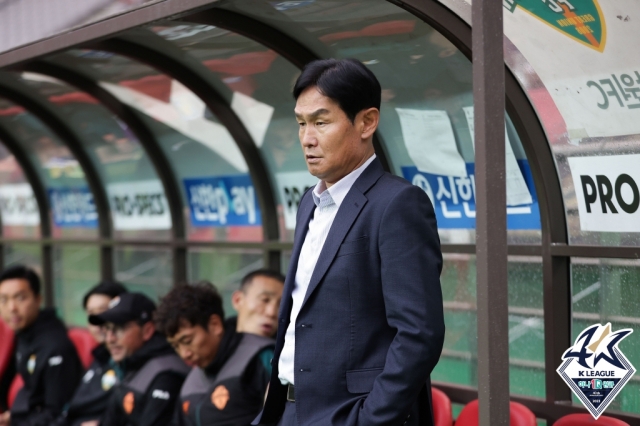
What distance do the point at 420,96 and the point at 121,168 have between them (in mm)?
3273

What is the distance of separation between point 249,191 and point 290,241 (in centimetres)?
Result: 62

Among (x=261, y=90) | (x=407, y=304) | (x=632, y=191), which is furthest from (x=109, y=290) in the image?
(x=407, y=304)

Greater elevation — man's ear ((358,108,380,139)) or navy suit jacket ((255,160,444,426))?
man's ear ((358,108,380,139))

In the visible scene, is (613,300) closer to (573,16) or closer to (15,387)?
(573,16)

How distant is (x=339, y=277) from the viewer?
237cm

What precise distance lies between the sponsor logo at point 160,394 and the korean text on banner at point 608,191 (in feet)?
7.62

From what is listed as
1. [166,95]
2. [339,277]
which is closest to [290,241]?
[166,95]

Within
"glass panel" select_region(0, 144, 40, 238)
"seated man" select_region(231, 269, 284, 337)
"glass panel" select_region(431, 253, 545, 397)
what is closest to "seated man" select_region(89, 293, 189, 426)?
"seated man" select_region(231, 269, 284, 337)

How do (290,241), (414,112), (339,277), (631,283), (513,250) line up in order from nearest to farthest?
(339,277), (631,283), (513,250), (414,112), (290,241)

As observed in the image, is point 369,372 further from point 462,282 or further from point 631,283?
point 462,282

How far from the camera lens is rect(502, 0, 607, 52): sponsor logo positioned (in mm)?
3354

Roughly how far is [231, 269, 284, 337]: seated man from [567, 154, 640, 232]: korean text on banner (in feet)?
5.17

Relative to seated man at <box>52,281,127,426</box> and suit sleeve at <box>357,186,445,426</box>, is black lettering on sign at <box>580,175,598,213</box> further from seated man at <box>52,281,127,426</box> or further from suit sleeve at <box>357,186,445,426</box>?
seated man at <box>52,281,127,426</box>

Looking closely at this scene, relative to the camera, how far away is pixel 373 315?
2.36m
